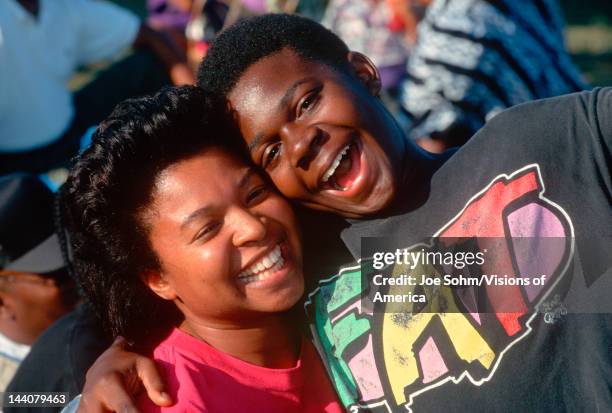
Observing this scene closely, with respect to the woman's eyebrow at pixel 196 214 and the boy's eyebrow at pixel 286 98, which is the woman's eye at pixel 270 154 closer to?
the boy's eyebrow at pixel 286 98

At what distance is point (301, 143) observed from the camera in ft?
5.15

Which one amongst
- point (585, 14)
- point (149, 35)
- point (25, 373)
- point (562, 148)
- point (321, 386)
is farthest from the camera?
point (585, 14)

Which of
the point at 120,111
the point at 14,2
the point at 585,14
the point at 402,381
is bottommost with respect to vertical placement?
the point at 585,14

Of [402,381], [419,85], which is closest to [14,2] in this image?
[419,85]

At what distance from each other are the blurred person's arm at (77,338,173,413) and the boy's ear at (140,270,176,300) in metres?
0.14

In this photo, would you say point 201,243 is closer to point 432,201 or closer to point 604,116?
point 432,201

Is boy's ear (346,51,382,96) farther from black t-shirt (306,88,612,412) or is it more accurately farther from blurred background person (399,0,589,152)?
blurred background person (399,0,589,152)

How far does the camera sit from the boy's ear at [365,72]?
1770 mm

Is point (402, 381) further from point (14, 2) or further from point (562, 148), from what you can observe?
point (14, 2)

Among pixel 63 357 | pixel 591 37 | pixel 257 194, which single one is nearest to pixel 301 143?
pixel 257 194

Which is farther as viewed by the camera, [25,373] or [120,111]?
[25,373]

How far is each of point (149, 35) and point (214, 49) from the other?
2684 millimetres

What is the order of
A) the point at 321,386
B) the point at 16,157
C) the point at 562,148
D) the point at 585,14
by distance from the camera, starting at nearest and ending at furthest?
the point at 562,148 < the point at 321,386 < the point at 16,157 < the point at 585,14

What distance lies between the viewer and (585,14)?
23.7 ft
